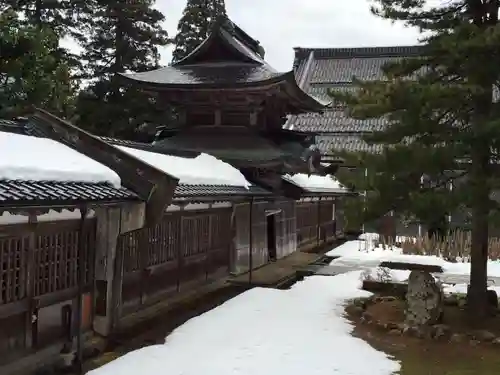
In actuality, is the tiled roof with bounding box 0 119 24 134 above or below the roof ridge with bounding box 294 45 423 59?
below

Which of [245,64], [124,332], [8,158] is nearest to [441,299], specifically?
[124,332]

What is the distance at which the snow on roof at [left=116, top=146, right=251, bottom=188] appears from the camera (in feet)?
39.1

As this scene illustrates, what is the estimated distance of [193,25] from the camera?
106 ft

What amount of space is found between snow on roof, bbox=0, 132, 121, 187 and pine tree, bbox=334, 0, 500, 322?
514 cm

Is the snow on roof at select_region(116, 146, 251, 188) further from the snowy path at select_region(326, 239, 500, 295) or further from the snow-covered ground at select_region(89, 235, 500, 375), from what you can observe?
the snowy path at select_region(326, 239, 500, 295)

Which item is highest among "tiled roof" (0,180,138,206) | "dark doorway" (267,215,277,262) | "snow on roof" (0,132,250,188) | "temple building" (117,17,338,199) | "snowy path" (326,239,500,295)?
"temple building" (117,17,338,199)

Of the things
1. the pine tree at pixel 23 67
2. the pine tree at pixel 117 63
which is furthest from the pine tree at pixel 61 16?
the pine tree at pixel 23 67

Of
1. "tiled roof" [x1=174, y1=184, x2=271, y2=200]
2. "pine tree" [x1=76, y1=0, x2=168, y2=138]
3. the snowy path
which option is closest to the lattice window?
"tiled roof" [x1=174, y1=184, x2=271, y2=200]

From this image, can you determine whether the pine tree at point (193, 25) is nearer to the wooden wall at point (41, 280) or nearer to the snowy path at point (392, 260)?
the snowy path at point (392, 260)

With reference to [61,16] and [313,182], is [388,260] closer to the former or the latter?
[313,182]

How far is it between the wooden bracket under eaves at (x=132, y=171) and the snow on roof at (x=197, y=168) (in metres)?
1.57

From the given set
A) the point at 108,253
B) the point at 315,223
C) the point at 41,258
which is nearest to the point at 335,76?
the point at 315,223

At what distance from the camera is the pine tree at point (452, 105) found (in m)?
9.62

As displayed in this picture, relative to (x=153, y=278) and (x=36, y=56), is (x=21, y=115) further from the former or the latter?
(x=36, y=56)
